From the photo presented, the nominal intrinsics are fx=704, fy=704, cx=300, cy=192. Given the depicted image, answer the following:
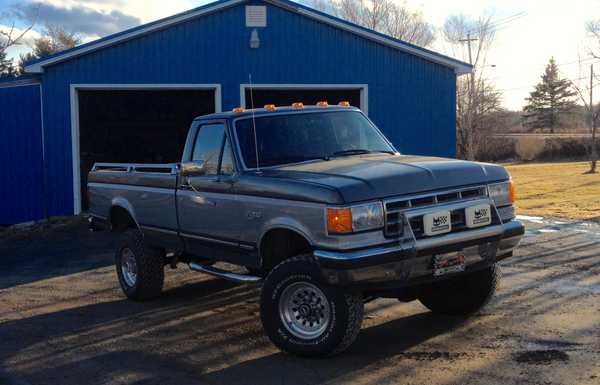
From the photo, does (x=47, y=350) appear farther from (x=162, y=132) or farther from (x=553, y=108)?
(x=553, y=108)

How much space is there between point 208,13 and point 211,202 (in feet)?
33.6

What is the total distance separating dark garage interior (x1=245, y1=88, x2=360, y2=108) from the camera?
56.9 ft

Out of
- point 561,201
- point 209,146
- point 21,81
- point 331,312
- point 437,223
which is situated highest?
point 21,81

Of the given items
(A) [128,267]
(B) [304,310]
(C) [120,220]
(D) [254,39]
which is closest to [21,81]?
(D) [254,39]

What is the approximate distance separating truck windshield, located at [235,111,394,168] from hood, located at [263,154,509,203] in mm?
275

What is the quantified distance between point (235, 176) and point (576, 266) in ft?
17.6

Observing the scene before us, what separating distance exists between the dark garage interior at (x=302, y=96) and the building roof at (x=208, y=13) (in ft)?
4.70

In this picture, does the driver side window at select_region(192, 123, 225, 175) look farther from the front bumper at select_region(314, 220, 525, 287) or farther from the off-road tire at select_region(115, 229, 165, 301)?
the front bumper at select_region(314, 220, 525, 287)

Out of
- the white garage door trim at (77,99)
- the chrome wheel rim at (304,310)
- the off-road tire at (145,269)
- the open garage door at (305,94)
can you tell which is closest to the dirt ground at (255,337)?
the off-road tire at (145,269)

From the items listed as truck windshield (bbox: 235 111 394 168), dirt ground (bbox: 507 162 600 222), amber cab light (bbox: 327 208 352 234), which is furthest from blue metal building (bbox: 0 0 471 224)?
amber cab light (bbox: 327 208 352 234)

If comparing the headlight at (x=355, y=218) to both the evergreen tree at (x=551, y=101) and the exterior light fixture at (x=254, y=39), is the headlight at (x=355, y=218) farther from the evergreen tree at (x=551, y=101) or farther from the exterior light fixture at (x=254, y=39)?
the evergreen tree at (x=551, y=101)

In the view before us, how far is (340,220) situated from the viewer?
5.43 metres

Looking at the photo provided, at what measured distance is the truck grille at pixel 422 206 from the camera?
219 inches

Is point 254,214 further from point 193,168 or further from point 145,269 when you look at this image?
point 145,269
